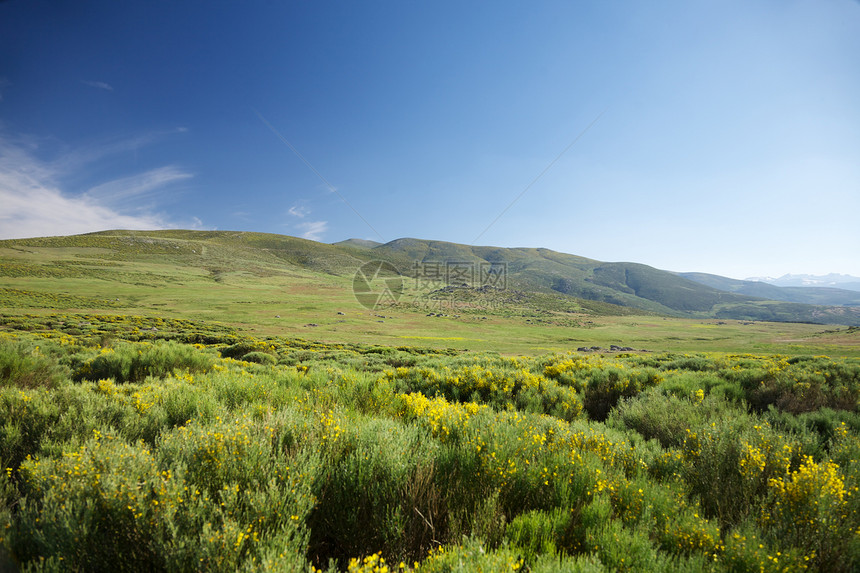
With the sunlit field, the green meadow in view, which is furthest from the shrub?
the sunlit field

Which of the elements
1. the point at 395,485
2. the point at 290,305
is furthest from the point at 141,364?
the point at 290,305

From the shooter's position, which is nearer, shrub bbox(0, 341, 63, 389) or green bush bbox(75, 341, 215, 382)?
shrub bbox(0, 341, 63, 389)

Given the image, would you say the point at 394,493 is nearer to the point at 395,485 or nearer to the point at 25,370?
the point at 395,485

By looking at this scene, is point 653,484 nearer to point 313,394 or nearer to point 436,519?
→ point 436,519

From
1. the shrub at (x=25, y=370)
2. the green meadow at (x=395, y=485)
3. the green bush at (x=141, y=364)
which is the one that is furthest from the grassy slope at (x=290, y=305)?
the green meadow at (x=395, y=485)

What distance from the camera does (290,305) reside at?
7219cm

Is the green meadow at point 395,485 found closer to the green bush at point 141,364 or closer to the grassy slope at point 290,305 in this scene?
the green bush at point 141,364

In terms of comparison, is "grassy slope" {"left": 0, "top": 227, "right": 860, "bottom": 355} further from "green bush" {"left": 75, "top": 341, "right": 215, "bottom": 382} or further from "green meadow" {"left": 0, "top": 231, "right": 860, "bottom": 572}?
"green meadow" {"left": 0, "top": 231, "right": 860, "bottom": 572}

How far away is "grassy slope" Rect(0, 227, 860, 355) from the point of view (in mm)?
47656

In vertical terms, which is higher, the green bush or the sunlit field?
the sunlit field

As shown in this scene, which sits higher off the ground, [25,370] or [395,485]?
[395,485]

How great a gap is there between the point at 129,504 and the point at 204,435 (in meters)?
0.84

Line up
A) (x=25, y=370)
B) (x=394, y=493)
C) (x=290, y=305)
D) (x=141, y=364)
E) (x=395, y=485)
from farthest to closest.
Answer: (x=290, y=305) < (x=141, y=364) < (x=25, y=370) < (x=395, y=485) < (x=394, y=493)

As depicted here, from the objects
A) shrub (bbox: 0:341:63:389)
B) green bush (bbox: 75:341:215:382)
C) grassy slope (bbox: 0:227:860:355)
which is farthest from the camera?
grassy slope (bbox: 0:227:860:355)
